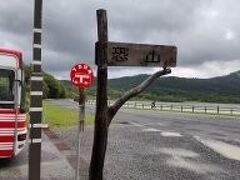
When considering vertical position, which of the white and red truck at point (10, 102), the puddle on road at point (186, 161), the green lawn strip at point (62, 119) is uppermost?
the white and red truck at point (10, 102)

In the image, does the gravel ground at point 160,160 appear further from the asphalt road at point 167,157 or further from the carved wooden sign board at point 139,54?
the carved wooden sign board at point 139,54

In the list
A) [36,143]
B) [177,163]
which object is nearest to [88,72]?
[177,163]

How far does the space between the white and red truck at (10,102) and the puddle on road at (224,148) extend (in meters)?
6.35

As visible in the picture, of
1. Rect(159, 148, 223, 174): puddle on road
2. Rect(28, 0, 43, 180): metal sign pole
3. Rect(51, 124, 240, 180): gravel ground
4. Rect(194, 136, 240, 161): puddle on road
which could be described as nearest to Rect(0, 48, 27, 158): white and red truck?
Rect(51, 124, 240, 180): gravel ground

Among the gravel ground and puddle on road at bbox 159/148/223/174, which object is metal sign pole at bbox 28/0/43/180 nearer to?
the gravel ground

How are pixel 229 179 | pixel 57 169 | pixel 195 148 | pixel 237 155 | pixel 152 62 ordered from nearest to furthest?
pixel 152 62 → pixel 229 179 → pixel 57 169 → pixel 237 155 → pixel 195 148

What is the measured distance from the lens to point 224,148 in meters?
19.4

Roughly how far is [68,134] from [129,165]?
9.43 meters

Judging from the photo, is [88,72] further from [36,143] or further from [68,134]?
[68,134]

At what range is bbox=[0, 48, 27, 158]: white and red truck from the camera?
13.6 m

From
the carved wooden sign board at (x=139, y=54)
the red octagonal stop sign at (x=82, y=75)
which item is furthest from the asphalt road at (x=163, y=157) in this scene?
the carved wooden sign board at (x=139, y=54)

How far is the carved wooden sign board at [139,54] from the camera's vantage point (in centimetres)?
899

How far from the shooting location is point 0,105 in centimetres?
1359

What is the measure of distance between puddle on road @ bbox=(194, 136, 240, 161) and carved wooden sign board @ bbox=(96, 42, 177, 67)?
7920mm
